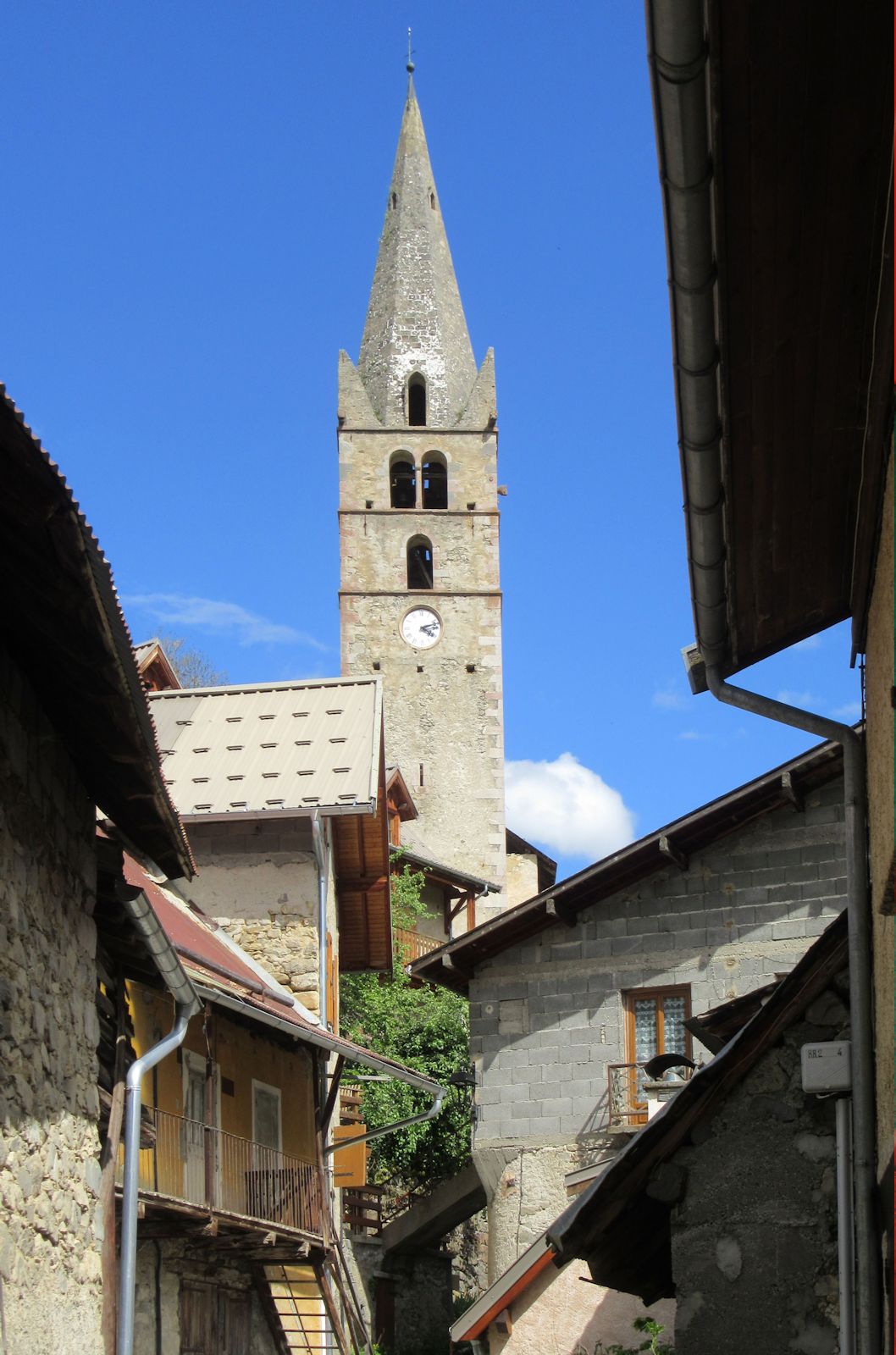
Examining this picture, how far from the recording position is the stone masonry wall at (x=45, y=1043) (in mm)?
6066

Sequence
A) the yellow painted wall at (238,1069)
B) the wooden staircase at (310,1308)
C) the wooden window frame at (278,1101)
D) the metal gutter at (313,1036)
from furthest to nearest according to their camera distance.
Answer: the wooden staircase at (310,1308)
the wooden window frame at (278,1101)
the yellow painted wall at (238,1069)
the metal gutter at (313,1036)

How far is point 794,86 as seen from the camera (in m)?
3.82

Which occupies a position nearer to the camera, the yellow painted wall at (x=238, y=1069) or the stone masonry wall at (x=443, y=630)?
the yellow painted wall at (x=238, y=1069)

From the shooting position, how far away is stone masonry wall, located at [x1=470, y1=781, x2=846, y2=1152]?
661 inches

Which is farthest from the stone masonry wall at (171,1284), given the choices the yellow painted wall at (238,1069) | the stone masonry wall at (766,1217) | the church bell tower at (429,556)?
the church bell tower at (429,556)

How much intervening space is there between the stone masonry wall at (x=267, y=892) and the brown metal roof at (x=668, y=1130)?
37.0 ft

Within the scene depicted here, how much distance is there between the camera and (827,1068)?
21.4ft

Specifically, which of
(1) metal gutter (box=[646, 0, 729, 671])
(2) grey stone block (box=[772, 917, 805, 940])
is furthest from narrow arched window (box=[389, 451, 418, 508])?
(1) metal gutter (box=[646, 0, 729, 671])

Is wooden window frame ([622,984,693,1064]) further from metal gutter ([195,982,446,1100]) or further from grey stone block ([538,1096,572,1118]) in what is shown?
metal gutter ([195,982,446,1100])

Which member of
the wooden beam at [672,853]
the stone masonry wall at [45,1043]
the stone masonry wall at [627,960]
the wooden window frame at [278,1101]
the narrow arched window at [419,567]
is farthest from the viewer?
the narrow arched window at [419,567]

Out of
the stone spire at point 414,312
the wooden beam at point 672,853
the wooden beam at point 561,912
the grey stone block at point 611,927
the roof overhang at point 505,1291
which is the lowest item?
the roof overhang at point 505,1291

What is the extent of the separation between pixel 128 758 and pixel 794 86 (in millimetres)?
3776

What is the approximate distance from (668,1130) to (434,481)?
44432 mm

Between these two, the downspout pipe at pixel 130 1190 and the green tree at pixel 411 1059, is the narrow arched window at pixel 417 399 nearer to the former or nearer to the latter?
the green tree at pixel 411 1059
